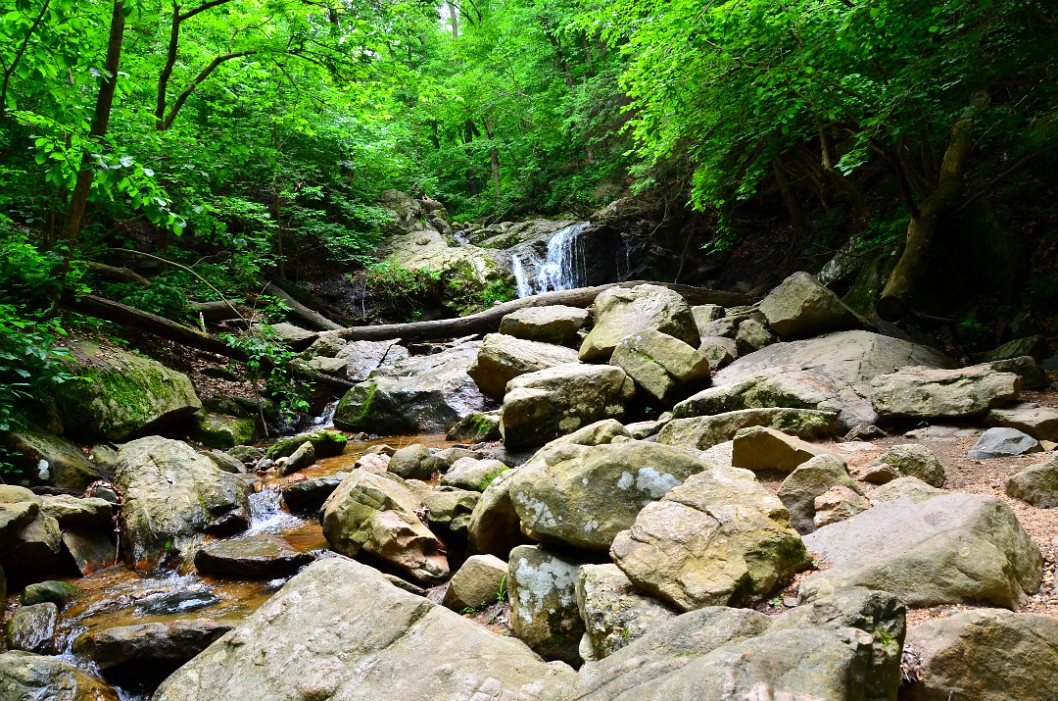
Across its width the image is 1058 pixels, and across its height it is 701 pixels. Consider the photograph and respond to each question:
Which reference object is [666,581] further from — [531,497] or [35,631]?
[35,631]

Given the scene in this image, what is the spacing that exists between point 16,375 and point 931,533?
26.0 feet

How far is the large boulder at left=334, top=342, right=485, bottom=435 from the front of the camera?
28.9 ft

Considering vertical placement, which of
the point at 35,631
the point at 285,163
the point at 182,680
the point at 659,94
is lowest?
the point at 35,631

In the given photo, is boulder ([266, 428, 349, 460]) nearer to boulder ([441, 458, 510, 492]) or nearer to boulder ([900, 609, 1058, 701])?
boulder ([441, 458, 510, 492])

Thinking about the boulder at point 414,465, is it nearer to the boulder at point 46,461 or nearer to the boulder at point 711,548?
the boulder at point 46,461

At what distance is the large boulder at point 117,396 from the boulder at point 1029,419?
8.93 metres

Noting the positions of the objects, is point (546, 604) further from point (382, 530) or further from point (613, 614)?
point (382, 530)

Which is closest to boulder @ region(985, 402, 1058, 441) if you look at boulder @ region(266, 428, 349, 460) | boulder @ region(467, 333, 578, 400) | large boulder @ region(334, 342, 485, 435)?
boulder @ region(467, 333, 578, 400)

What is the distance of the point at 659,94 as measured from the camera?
768cm

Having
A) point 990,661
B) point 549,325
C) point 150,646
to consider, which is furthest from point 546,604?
point 549,325

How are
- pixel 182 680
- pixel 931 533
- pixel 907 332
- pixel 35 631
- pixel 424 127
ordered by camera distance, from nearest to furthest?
pixel 931 533 → pixel 182 680 → pixel 35 631 → pixel 907 332 → pixel 424 127

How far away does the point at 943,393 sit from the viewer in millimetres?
4742

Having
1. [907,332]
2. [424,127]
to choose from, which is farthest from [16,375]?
[424,127]

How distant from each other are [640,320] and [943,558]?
Result: 609 cm
